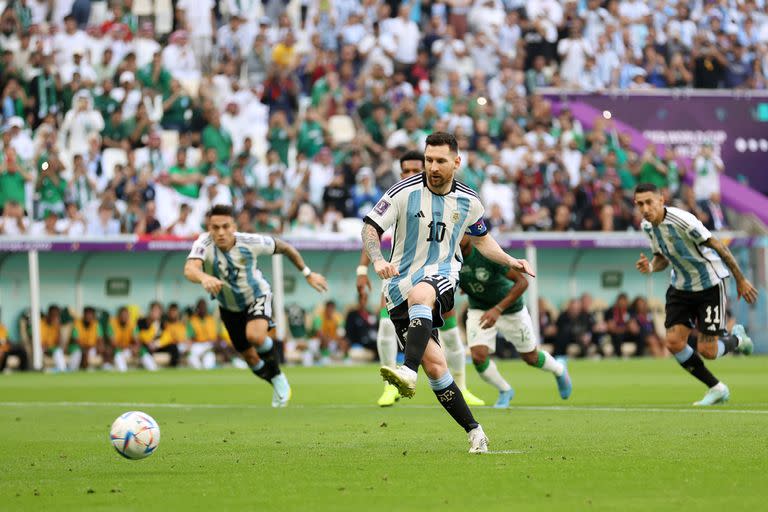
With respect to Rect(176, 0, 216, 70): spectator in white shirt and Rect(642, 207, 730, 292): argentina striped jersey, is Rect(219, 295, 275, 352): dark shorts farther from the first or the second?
Rect(176, 0, 216, 70): spectator in white shirt

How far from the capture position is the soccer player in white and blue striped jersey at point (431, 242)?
966 cm

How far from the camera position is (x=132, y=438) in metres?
9.09

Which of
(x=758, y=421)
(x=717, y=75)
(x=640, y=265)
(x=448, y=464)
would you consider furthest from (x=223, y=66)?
(x=448, y=464)

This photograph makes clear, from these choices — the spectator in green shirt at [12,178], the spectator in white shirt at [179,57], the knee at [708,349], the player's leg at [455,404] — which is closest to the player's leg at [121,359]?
the spectator in green shirt at [12,178]

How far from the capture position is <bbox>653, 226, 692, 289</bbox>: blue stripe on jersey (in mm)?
14414

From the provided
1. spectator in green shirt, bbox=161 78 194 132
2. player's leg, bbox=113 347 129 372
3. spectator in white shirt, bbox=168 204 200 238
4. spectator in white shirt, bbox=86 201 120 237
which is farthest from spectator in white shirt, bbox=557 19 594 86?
player's leg, bbox=113 347 129 372

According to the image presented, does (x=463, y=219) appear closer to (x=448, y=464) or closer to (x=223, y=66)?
(x=448, y=464)

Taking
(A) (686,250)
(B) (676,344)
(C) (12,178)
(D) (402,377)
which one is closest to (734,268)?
(A) (686,250)

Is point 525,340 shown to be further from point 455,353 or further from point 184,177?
point 184,177

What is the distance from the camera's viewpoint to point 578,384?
19484 mm

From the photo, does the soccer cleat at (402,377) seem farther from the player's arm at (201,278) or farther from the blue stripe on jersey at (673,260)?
the blue stripe on jersey at (673,260)

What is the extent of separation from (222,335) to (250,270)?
1272 centimetres

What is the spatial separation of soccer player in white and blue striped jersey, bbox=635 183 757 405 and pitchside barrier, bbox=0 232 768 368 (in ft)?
45.7

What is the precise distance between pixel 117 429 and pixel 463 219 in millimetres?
2832
